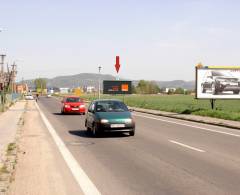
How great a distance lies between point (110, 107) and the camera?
1908 centimetres

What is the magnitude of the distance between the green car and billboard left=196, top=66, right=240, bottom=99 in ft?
54.5

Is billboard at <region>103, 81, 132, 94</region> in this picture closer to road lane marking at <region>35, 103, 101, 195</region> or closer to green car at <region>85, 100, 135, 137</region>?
green car at <region>85, 100, 135, 137</region>

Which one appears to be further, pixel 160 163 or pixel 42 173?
pixel 160 163

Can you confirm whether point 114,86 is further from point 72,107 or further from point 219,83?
point 219,83

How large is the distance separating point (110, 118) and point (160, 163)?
7.03 m

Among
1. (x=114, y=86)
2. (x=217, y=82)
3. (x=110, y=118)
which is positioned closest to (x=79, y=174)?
(x=110, y=118)

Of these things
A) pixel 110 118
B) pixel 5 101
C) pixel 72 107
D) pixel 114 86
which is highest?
pixel 114 86

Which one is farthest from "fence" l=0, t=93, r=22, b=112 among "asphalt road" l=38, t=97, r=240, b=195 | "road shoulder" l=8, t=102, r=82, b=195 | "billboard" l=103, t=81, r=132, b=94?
"road shoulder" l=8, t=102, r=82, b=195

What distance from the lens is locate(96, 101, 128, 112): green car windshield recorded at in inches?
740

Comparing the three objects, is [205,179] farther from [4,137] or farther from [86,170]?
[4,137]

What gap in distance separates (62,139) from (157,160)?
6.47m

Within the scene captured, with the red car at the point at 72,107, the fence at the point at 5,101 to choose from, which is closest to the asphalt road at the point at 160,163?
the red car at the point at 72,107

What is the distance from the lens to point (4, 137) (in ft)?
55.7

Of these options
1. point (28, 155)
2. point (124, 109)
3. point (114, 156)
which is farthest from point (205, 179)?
point (124, 109)
